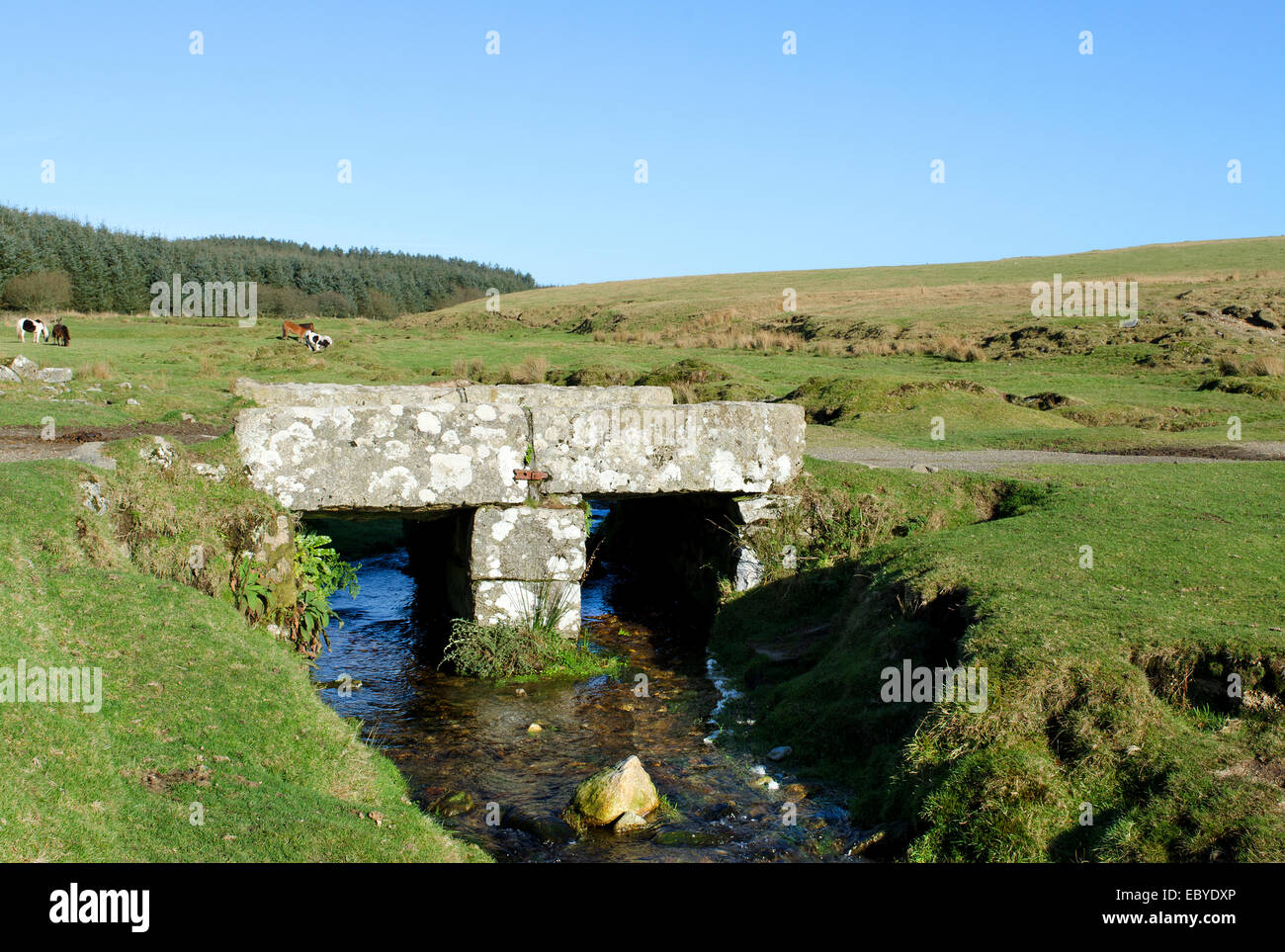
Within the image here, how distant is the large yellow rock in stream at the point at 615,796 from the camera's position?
7.12 m

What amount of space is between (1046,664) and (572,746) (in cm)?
395

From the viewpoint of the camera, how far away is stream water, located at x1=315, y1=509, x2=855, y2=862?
688 centimetres

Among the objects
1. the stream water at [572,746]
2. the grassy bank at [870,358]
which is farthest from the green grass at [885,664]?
the grassy bank at [870,358]

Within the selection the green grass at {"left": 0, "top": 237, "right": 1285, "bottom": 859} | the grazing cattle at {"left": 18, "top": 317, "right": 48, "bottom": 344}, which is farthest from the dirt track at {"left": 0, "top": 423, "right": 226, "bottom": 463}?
the grazing cattle at {"left": 18, "top": 317, "right": 48, "bottom": 344}

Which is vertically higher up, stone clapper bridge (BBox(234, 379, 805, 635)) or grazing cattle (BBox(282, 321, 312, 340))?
grazing cattle (BBox(282, 321, 312, 340))

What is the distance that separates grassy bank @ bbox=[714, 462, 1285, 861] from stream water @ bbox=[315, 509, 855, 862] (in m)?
0.54

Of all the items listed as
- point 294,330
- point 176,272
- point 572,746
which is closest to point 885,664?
point 572,746

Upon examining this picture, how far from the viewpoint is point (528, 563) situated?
11.1m

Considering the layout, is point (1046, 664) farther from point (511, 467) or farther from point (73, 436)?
point (73, 436)

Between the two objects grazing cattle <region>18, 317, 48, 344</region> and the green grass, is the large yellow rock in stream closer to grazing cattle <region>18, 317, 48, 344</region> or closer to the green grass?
the green grass

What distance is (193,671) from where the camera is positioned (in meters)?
6.92

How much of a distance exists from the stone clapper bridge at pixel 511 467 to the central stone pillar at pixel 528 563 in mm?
13

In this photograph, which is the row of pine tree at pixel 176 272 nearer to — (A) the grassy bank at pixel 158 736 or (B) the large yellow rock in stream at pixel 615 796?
(A) the grassy bank at pixel 158 736
